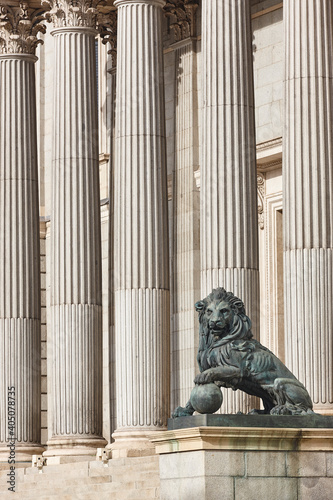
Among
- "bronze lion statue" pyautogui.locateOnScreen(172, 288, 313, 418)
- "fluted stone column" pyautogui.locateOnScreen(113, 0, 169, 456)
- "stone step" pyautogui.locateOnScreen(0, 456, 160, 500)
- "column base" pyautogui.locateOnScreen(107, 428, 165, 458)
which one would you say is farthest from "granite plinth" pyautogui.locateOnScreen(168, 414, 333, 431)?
"fluted stone column" pyautogui.locateOnScreen(113, 0, 169, 456)

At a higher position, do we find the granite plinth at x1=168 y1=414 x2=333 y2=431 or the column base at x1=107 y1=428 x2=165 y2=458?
the granite plinth at x1=168 y1=414 x2=333 y2=431

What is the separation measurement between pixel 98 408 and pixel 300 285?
13329mm

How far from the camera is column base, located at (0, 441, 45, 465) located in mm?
58875

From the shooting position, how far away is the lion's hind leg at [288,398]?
2998 cm

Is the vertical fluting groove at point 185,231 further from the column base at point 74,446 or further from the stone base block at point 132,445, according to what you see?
the stone base block at point 132,445

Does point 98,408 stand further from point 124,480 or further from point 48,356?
point 48,356

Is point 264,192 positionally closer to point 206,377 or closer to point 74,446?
point 74,446

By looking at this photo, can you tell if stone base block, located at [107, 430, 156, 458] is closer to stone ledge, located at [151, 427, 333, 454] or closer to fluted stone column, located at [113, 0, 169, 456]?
fluted stone column, located at [113, 0, 169, 456]

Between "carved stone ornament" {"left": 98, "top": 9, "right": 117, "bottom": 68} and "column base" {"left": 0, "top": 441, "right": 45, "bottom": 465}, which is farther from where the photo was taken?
"carved stone ornament" {"left": 98, "top": 9, "right": 117, "bottom": 68}

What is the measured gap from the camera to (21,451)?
5912cm

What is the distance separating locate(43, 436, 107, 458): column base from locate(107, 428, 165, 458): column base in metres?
3.45

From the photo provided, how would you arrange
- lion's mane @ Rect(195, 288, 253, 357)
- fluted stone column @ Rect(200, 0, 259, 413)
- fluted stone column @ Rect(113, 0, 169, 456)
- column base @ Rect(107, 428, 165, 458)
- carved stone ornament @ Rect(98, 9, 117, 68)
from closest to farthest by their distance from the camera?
1. lion's mane @ Rect(195, 288, 253, 357)
2. fluted stone column @ Rect(200, 0, 259, 413)
3. column base @ Rect(107, 428, 165, 458)
4. fluted stone column @ Rect(113, 0, 169, 456)
5. carved stone ornament @ Rect(98, 9, 117, 68)

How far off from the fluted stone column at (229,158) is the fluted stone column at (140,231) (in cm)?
367

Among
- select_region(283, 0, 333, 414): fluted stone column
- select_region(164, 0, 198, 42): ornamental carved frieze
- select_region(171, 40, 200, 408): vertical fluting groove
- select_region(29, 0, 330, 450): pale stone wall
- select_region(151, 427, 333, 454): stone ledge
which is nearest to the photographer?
select_region(151, 427, 333, 454): stone ledge
